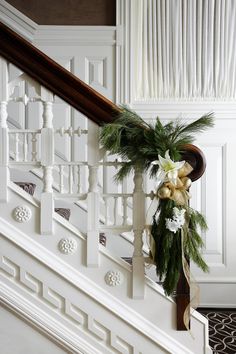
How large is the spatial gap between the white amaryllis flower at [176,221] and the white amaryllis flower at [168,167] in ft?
0.39

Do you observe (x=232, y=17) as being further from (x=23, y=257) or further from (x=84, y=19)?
(x=23, y=257)

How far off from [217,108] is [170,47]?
56 cm

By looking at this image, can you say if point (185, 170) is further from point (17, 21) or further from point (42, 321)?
point (17, 21)

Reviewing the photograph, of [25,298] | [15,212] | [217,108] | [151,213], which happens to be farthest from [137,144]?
[217,108]

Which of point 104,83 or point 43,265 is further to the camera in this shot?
point 104,83

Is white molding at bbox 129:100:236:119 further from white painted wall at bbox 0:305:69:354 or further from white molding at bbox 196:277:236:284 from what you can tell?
white painted wall at bbox 0:305:69:354

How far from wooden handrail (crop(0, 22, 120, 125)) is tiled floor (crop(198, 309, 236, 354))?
1320 millimetres

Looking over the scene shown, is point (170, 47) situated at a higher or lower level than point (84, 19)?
lower

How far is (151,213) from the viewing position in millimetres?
1891

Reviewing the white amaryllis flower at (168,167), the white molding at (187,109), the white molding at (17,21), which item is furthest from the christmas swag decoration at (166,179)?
the white molding at (17,21)

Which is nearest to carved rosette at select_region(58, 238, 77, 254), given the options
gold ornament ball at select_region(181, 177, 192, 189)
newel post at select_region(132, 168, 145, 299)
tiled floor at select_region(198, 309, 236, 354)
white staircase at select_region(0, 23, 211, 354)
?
white staircase at select_region(0, 23, 211, 354)

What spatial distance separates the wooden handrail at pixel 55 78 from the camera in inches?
73.9

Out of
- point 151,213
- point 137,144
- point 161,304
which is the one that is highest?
point 137,144

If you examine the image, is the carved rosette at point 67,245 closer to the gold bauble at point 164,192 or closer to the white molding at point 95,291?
the white molding at point 95,291
